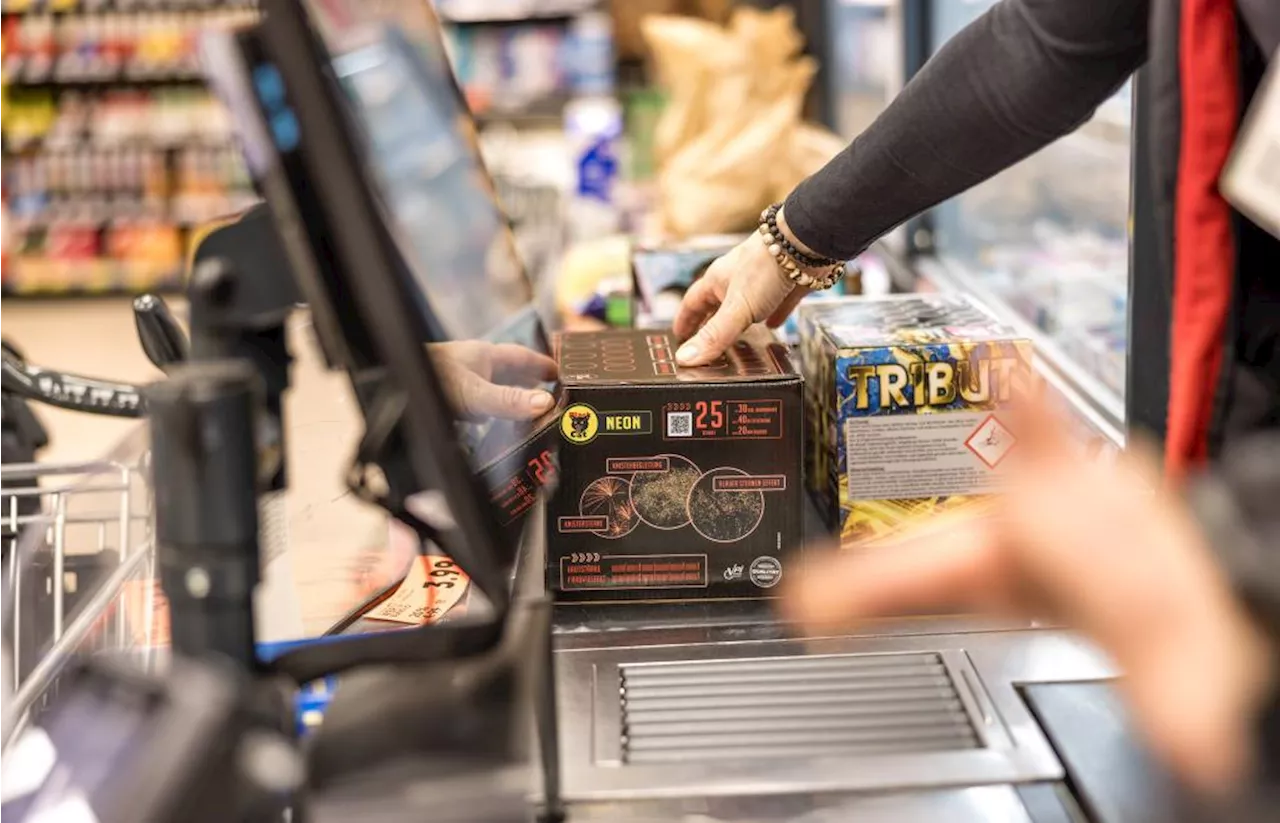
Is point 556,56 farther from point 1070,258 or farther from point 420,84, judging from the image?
point 420,84

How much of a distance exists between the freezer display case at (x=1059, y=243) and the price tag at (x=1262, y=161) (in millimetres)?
1190

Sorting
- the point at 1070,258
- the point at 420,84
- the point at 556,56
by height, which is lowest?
the point at 1070,258

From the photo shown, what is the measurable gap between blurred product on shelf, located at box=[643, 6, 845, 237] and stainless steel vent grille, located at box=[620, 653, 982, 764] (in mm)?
1771

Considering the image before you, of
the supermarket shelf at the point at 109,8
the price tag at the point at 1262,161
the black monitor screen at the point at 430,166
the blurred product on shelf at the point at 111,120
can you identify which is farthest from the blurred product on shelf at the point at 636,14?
the price tag at the point at 1262,161

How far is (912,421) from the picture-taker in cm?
127

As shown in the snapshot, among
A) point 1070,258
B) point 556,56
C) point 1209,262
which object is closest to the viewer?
point 1209,262

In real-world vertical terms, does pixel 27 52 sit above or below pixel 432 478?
above

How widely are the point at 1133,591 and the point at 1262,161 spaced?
26 cm

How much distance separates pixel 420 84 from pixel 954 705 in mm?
735

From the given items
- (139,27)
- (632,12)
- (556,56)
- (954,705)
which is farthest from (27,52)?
(954,705)

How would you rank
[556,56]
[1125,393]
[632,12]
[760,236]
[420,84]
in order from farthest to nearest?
[556,56], [632,12], [1125,393], [760,236], [420,84]

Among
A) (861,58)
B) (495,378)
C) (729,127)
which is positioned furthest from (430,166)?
(861,58)

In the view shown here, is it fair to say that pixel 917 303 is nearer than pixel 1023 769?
No

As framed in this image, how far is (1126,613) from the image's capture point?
0.43m
